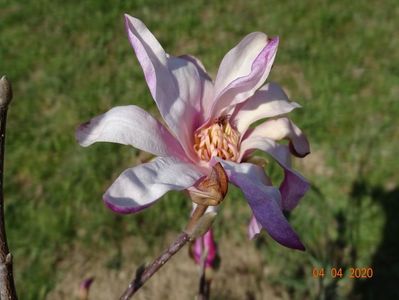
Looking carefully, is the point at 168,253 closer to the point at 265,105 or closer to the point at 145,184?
the point at 145,184

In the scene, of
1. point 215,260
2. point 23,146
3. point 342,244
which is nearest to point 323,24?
point 342,244

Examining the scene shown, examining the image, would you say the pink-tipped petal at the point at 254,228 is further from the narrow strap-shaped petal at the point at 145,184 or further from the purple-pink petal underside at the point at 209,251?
the purple-pink petal underside at the point at 209,251

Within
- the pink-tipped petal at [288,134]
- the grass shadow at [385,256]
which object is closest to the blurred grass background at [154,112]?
the grass shadow at [385,256]

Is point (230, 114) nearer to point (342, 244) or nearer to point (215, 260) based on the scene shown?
point (215, 260)

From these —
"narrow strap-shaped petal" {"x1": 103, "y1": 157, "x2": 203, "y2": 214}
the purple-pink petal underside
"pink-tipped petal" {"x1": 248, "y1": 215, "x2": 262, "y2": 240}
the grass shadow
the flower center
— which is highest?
"narrow strap-shaped petal" {"x1": 103, "y1": 157, "x2": 203, "y2": 214}

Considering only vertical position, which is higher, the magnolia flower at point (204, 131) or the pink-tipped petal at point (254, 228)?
the magnolia flower at point (204, 131)

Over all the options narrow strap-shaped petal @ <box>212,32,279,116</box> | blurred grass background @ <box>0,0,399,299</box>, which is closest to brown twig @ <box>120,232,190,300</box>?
narrow strap-shaped petal @ <box>212,32,279,116</box>

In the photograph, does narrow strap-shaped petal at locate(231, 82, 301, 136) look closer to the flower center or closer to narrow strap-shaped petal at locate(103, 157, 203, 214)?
the flower center

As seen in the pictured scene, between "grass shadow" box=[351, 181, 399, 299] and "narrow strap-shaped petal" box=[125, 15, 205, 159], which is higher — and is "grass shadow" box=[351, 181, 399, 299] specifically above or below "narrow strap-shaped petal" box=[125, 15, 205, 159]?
below
